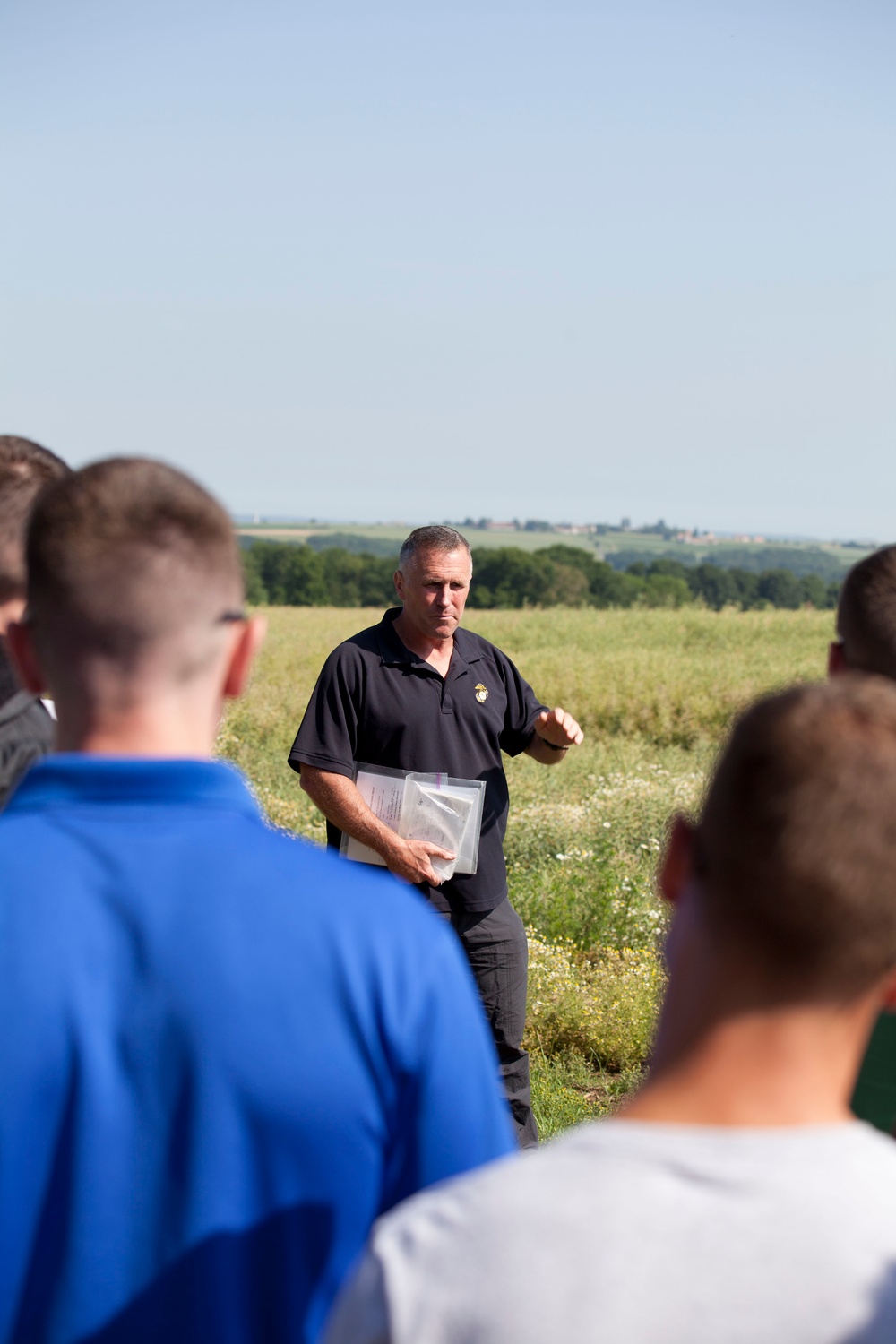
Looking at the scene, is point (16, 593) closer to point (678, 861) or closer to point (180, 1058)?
point (180, 1058)

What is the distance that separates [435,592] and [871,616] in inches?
87.6

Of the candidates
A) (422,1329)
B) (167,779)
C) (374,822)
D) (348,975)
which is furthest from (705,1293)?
(374,822)

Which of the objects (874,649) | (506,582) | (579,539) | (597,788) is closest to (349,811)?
(874,649)

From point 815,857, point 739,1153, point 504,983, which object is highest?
point 815,857

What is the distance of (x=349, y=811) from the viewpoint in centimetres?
384

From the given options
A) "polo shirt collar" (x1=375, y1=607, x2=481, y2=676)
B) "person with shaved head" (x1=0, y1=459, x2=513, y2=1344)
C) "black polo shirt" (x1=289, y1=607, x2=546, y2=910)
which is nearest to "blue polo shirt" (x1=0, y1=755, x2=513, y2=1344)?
"person with shaved head" (x1=0, y1=459, x2=513, y2=1344)

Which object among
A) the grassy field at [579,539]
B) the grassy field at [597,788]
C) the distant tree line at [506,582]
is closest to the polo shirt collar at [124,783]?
the grassy field at [597,788]

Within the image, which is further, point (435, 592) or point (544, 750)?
point (544, 750)

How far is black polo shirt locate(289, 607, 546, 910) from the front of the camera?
12.9 feet

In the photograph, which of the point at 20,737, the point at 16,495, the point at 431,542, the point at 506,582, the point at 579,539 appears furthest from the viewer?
the point at 579,539

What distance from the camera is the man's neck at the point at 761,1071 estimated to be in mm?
998

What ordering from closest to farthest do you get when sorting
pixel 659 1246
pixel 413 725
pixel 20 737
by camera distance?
pixel 659 1246
pixel 20 737
pixel 413 725

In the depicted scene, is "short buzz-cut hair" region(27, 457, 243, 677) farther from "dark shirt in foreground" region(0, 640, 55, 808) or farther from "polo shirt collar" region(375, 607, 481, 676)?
"polo shirt collar" region(375, 607, 481, 676)

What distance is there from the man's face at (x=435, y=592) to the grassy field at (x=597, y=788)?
6.51 feet
